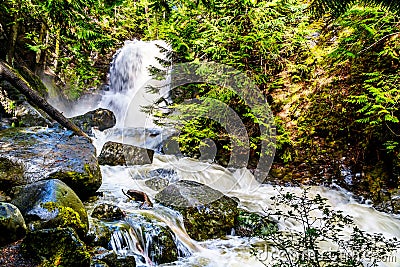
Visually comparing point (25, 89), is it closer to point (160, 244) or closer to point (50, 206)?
point (50, 206)

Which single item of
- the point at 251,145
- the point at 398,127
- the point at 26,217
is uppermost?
the point at 398,127

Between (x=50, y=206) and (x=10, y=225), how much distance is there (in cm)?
47

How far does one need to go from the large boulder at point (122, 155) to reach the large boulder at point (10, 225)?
453 centimetres

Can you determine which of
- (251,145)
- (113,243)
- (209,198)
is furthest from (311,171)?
(113,243)

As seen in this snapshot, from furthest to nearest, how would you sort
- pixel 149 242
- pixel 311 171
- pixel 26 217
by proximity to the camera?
pixel 311 171
pixel 149 242
pixel 26 217

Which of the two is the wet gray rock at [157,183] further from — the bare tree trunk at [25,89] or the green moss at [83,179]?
the bare tree trunk at [25,89]

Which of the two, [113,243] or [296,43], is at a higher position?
[296,43]

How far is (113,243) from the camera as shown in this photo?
359cm

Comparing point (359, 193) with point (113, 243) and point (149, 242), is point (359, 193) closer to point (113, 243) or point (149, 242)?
point (149, 242)

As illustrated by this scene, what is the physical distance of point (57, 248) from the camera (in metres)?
2.58

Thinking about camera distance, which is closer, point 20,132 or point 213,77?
point 20,132

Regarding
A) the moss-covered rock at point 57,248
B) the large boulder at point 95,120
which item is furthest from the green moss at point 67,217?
the large boulder at point 95,120

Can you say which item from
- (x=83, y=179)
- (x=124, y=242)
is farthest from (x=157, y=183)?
(x=124, y=242)

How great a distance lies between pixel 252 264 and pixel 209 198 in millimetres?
1623
